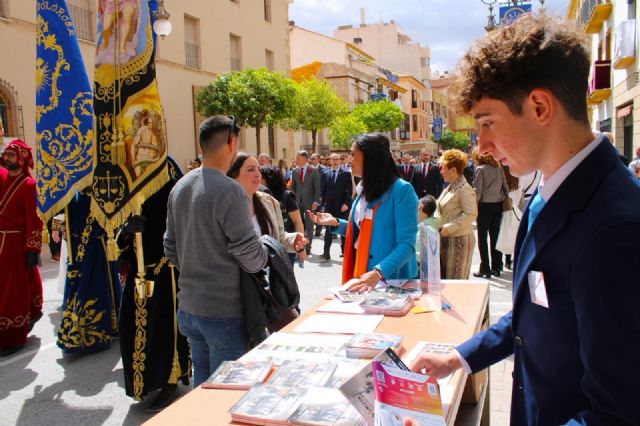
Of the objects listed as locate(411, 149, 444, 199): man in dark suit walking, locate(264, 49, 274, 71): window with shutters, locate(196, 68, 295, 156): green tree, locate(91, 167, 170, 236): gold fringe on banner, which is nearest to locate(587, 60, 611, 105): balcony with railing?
locate(411, 149, 444, 199): man in dark suit walking

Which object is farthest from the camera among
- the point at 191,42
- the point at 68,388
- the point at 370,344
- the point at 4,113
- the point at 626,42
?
the point at 191,42

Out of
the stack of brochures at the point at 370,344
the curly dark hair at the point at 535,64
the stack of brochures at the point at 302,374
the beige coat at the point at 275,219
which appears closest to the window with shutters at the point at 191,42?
the beige coat at the point at 275,219

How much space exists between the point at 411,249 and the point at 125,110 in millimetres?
2126

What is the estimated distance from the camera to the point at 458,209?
5922 mm

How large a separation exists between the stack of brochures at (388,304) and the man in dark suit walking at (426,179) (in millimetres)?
11550

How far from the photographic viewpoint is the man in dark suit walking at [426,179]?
1434 cm

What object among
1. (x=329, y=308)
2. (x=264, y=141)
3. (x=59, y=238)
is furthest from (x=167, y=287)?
(x=264, y=141)

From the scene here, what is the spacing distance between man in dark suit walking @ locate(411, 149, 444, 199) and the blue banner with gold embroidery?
1058 centimetres

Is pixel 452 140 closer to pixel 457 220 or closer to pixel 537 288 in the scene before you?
pixel 457 220

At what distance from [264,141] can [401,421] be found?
27109mm

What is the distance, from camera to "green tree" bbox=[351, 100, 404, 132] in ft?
143

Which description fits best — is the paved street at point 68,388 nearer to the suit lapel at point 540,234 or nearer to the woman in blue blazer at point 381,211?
the woman in blue blazer at point 381,211

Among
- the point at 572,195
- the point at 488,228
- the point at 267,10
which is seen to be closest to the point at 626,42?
the point at 488,228

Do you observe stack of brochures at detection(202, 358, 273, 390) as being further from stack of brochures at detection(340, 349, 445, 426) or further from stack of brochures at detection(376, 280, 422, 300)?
stack of brochures at detection(376, 280, 422, 300)
